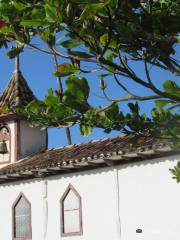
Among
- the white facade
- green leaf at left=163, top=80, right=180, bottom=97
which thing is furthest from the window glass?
green leaf at left=163, top=80, right=180, bottom=97

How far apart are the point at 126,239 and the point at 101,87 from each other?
12.3 meters

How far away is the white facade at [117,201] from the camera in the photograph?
15422 mm

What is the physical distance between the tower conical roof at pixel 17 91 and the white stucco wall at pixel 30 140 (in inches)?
62.3

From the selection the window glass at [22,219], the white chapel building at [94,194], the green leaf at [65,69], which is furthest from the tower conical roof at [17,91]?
the green leaf at [65,69]

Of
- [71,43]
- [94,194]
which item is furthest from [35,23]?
[94,194]

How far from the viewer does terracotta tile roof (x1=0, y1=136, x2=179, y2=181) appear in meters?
15.2

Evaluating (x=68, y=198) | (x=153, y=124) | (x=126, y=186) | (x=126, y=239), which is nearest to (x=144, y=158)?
(x=126, y=186)

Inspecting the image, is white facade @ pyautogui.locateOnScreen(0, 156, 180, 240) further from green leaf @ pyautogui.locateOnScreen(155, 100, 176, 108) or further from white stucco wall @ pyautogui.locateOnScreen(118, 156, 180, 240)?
green leaf @ pyautogui.locateOnScreen(155, 100, 176, 108)

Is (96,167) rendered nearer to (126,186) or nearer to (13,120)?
(126,186)

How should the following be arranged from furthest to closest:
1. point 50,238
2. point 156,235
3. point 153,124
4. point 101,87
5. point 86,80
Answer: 1. point 50,238
2. point 156,235
3. point 153,124
4. point 101,87
5. point 86,80

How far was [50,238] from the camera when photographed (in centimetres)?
1838

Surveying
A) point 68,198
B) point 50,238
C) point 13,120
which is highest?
point 13,120

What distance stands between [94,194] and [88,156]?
52.9 inches

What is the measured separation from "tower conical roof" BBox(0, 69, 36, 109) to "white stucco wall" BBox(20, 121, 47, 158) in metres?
1.58
